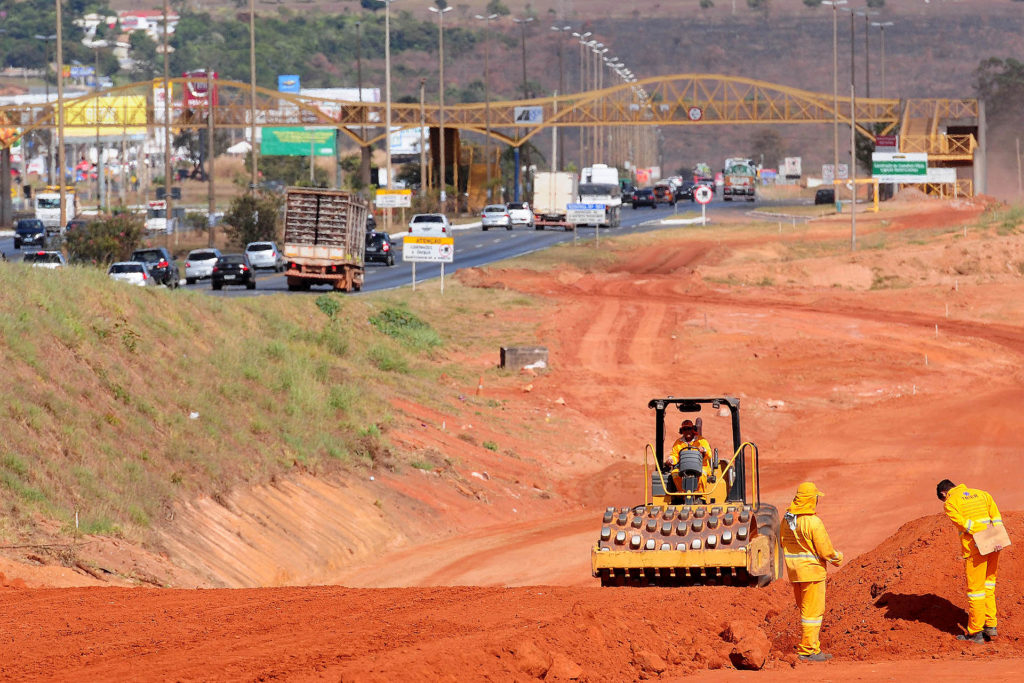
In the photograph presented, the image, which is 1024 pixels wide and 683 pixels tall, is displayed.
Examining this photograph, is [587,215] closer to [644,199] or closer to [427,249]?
[427,249]

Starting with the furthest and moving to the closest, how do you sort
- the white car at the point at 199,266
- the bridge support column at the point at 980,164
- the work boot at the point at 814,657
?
the bridge support column at the point at 980,164 < the white car at the point at 199,266 < the work boot at the point at 814,657

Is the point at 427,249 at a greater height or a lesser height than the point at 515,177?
lesser

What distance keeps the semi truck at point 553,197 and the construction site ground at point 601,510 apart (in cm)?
3138

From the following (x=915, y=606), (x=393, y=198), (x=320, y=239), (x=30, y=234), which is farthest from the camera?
(x=30, y=234)

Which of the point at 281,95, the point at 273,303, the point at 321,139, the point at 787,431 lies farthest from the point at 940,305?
the point at 321,139

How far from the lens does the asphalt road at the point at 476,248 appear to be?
5703cm

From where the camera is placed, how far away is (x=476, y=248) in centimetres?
7794

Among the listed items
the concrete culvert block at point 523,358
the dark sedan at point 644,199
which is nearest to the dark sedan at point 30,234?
the concrete culvert block at point 523,358

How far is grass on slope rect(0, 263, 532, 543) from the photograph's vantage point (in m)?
20.5

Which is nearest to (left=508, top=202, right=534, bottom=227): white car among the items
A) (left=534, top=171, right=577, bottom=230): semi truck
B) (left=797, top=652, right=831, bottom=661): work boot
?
(left=534, top=171, right=577, bottom=230): semi truck

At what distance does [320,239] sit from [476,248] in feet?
84.3

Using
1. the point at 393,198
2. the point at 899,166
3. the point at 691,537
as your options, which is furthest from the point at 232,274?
the point at 899,166

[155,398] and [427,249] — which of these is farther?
[427,249]

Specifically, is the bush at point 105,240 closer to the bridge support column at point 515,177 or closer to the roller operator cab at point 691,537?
the roller operator cab at point 691,537
